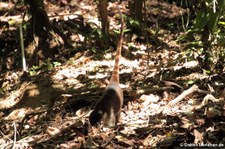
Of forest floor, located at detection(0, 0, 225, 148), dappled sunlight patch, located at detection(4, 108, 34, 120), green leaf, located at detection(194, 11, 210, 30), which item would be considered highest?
green leaf, located at detection(194, 11, 210, 30)

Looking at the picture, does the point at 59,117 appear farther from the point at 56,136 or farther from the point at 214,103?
the point at 214,103

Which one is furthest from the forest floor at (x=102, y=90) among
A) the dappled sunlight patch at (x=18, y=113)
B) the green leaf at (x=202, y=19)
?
the green leaf at (x=202, y=19)

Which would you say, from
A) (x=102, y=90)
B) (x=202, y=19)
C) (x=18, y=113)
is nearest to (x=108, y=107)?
(x=102, y=90)

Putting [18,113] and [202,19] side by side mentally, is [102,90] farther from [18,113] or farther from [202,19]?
[202,19]

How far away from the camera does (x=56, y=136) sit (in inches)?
131

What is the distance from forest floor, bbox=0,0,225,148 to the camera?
3.11 meters

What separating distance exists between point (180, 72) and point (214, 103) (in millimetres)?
1014

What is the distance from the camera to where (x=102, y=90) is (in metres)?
3.92

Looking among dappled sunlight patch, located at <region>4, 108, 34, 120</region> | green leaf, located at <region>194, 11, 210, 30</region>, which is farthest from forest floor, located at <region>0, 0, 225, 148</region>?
green leaf, located at <region>194, 11, 210, 30</region>

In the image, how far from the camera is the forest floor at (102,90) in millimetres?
3107

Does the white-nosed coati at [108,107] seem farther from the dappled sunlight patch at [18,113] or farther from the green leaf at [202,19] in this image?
the dappled sunlight patch at [18,113]

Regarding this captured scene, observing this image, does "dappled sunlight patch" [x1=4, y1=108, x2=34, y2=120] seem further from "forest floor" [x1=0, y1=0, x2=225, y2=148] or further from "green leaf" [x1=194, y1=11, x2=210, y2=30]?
"green leaf" [x1=194, y1=11, x2=210, y2=30]

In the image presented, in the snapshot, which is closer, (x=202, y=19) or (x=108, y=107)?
(x=108, y=107)

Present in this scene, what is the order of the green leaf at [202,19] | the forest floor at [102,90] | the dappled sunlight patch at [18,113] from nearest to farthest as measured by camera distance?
the forest floor at [102,90] → the green leaf at [202,19] → the dappled sunlight patch at [18,113]
